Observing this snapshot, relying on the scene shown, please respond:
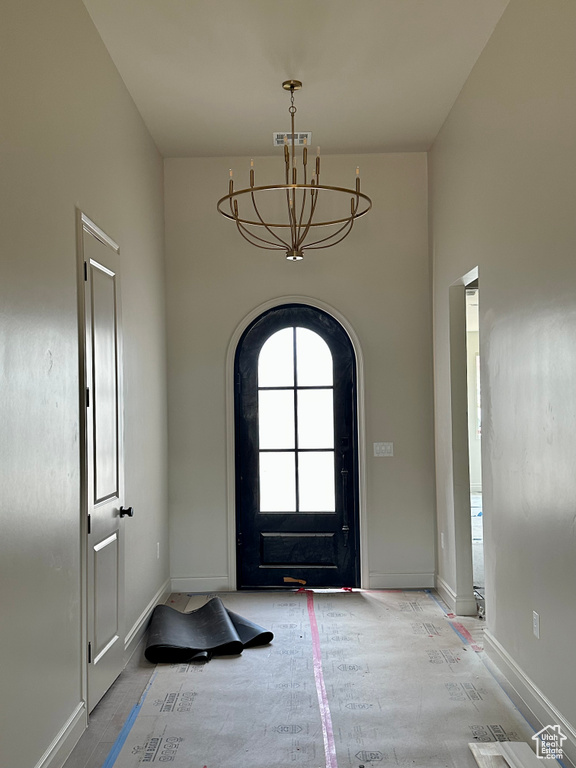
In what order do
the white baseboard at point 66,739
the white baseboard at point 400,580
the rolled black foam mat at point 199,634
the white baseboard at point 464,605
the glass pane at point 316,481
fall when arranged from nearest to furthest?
the white baseboard at point 66,739, the rolled black foam mat at point 199,634, the white baseboard at point 464,605, the white baseboard at point 400,580, the glass pane at point 316,481

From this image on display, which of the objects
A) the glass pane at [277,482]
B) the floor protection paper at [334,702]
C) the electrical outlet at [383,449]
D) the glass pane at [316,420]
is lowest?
the floor protection paper at [334,702]

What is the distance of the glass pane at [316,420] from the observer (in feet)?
18.4

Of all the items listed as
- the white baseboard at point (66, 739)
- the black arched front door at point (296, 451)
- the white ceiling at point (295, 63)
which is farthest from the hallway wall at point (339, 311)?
the white baseboard at point (66, 739)

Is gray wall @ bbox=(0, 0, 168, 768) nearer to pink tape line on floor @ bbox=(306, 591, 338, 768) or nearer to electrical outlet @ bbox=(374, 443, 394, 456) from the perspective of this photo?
pink tape line on floor @ bbox=(306, 591, 338, 768)

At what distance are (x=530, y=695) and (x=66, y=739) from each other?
79.2 inches

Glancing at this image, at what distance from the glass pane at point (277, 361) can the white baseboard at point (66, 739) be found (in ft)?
9.76

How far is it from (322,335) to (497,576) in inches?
96.4

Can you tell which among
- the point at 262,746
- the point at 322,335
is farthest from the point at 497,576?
the point at 322,335

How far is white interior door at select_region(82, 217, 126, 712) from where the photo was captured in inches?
131

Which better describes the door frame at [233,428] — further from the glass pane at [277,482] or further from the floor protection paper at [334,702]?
the floor protection paper at [334,702]

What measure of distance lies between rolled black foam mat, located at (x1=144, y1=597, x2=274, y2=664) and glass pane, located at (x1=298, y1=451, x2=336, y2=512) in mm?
1166

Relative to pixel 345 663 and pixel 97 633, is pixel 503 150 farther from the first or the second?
pixel 97 633

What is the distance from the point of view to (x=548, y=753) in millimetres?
2809

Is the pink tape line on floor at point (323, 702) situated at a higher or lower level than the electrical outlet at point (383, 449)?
lower
